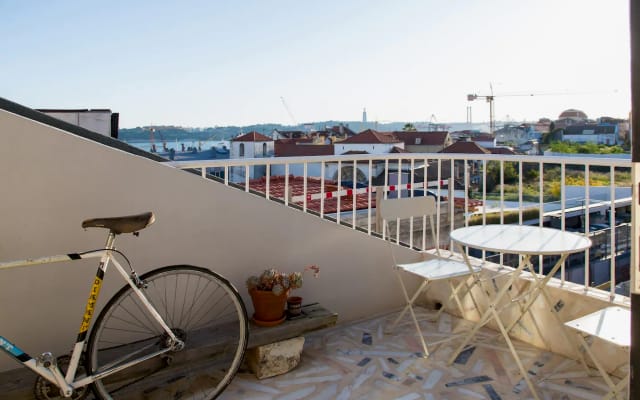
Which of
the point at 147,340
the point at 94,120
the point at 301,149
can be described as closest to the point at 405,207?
the point at 147,340

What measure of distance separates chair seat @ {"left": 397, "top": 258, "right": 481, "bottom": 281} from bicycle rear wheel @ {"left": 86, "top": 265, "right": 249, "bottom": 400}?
1236mm

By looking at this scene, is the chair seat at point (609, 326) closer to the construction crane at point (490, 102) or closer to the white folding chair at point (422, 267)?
the white folding chair at point (422, 267)

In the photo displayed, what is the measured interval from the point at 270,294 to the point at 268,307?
0.27 ft

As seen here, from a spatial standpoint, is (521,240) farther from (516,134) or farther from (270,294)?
(516,134)

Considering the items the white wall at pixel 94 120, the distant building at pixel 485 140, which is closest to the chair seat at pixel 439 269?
the white wall at pixel 94 120

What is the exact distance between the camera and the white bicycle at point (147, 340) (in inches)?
85.2

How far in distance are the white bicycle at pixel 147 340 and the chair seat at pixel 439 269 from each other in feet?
4.06

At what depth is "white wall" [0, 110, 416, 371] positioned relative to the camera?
2.37 m

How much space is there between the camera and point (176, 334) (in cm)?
248

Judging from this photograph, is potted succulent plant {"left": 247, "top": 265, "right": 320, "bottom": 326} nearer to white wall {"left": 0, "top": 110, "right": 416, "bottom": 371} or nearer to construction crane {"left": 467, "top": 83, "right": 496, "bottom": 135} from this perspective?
white wall {"left": 0, "top": 110, "right": 416, "bottom": 371}

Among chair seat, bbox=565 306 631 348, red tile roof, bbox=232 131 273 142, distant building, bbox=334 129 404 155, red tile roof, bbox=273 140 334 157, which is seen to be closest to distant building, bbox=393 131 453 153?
distant building, bbox=334 129 404 155

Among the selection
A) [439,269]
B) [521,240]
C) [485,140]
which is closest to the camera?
[521,240]

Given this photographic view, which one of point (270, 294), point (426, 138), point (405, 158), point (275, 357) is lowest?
point (275, 357)

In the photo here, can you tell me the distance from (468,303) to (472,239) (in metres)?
1.09
